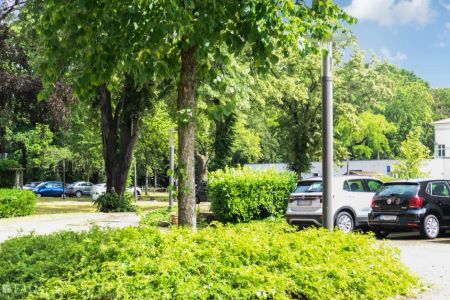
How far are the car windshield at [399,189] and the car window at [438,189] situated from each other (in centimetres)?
39

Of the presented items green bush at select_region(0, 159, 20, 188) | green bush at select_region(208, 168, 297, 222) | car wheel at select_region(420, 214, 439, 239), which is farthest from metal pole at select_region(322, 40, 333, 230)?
green bush at select_region(0, 159, 20, 188)

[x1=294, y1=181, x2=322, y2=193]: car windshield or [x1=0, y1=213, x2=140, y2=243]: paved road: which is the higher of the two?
[x1=294, y1=181, x2=322, y2=193]: car windshield

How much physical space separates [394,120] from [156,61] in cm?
7847

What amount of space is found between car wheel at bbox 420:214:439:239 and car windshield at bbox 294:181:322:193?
2.90 metres

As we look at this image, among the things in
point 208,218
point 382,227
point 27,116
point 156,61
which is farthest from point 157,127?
point 156,61

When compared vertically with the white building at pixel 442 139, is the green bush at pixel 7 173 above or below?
below

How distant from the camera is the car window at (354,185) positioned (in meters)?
16.9

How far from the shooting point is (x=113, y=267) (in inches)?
240

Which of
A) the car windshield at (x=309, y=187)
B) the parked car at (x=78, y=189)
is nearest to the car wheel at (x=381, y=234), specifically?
the car windshield at (x=309, y=187)

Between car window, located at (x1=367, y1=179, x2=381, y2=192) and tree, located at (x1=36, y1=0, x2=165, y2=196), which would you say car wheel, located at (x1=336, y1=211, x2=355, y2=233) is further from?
tree, located at (x1=36, y1=0, x2=165, y2=196)

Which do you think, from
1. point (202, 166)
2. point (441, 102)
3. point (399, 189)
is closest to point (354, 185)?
point (399, 189)

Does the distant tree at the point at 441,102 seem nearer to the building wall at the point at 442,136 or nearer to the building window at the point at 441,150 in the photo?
the building window at the point at 441,150

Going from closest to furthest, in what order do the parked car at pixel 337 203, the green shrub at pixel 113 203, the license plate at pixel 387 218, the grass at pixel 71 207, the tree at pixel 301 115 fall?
the license plate at pixel 387 218 < the parked car at pixel 337 203 < the green shrub at pixel 113 203 < the grass at pixel 71 207 < the tree at pixel 301 115

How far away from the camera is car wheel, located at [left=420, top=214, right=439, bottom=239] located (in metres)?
14.9
